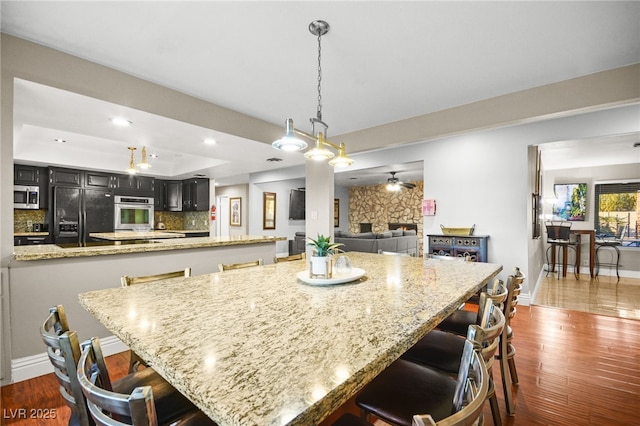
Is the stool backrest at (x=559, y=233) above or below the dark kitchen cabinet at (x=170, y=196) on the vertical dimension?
below

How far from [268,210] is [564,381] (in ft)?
23.1

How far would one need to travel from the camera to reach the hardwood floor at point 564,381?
1766 mm

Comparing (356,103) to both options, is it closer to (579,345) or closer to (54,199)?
(579,345)

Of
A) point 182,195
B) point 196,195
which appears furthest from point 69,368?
point 182,195

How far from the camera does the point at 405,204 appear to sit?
31.4ft

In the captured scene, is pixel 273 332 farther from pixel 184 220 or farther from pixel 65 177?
pixel 184 220

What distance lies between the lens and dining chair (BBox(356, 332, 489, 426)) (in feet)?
2.74

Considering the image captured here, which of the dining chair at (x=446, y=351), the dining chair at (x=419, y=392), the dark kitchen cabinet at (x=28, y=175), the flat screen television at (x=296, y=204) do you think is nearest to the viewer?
the dining chair at (x=419, y=392)

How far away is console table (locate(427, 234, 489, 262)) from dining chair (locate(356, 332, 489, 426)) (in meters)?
3.46

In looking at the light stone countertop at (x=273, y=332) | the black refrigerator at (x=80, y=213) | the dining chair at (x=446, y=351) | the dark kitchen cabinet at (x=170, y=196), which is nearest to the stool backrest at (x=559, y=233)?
the light stone countertop at (x=273, y=332)

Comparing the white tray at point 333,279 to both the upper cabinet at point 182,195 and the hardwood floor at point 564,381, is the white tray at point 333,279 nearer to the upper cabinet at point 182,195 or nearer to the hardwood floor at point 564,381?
the hardwood floor at point 564,381

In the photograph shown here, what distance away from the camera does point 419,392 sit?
112 cm

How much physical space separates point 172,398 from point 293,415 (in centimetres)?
80

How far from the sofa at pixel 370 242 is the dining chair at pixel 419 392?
185 inches
